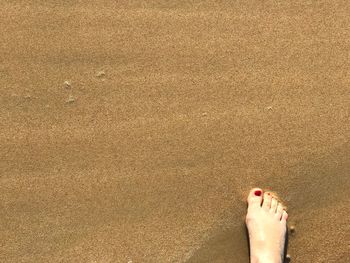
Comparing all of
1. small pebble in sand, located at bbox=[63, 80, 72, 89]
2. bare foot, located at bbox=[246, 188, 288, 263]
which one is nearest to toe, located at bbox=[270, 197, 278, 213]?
bare foot, located at bbox=[246, 188, 288, 263]

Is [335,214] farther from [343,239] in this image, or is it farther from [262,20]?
[262,20]

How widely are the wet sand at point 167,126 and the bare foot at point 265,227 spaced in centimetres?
5

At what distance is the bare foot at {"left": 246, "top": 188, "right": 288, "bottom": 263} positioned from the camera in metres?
2.15

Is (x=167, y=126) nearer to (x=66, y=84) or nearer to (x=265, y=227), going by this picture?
(x=66, y=84)

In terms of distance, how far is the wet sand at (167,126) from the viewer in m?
2.08

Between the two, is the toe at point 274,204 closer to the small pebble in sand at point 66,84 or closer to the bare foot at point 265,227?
the bare foot at point 265,227

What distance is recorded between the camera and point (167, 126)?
211 centimetres

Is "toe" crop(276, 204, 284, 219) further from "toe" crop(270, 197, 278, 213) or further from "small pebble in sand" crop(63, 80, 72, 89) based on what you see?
"small pebble in sand" crop(63, 80, 72, 89)

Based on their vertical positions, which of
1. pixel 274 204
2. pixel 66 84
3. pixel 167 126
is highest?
pixel 66 84

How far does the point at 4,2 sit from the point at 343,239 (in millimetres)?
1901

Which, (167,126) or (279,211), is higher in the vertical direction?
(167,126)

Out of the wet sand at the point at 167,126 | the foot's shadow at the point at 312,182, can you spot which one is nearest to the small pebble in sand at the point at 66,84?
the wet sand at the point at 167,126

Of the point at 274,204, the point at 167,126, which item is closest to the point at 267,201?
the point at 274,204

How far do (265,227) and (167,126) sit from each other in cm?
68
